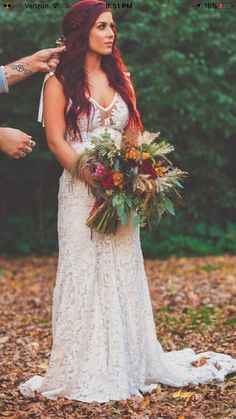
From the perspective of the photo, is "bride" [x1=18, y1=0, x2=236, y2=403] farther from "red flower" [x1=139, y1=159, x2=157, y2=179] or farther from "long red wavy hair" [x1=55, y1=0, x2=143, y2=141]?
"red flower" [x1=139, y1=159, x2=157, y2=179]

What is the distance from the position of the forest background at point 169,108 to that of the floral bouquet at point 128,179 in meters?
6.93

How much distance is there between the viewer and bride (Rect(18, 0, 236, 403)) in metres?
4.58

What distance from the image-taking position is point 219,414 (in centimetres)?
449

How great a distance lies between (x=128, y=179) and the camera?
4.43 m

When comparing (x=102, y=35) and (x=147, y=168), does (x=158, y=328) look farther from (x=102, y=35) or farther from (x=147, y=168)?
(x=102, y=35)

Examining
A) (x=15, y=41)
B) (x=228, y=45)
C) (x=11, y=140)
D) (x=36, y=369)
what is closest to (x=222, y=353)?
(x=36, y=369)

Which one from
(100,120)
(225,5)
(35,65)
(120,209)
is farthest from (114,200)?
(225,5)

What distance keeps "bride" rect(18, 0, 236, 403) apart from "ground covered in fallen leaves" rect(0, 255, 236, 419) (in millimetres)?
168

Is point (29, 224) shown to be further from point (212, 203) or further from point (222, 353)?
point (222, 353)

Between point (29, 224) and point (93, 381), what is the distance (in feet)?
27.2

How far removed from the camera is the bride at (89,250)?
15.0 ft

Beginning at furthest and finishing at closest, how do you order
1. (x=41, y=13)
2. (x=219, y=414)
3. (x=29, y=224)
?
(x=29, y=224), (x=41, y=13), (x=219, y=414)

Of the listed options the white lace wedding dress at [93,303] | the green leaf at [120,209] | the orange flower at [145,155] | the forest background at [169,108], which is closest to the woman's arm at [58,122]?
the white lace wedding dress at [93,303]

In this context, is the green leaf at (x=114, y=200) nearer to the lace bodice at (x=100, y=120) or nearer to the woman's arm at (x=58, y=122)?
the woman's arm at (x=58, y=122)
